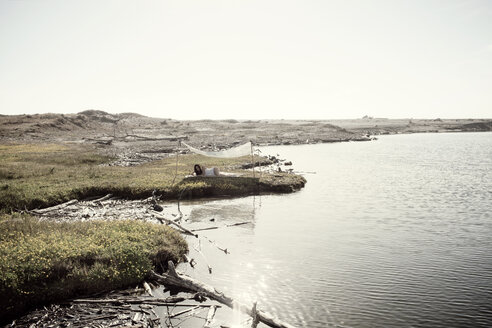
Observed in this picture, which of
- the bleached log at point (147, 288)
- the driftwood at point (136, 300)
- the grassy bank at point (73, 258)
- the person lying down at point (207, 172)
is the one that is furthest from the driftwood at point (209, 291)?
the person lying down at point (207, 172)

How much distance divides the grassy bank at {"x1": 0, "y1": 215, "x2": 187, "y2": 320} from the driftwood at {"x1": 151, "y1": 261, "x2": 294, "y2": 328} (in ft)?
2.85

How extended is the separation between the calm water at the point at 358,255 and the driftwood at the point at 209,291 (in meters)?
1.10

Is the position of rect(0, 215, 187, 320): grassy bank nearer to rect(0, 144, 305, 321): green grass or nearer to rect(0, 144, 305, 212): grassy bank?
rect(0, 144, 305, 321): green grass

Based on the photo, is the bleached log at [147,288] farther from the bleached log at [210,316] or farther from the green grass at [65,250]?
the bleached log at [210,316]

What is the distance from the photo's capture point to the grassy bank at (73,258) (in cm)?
1094

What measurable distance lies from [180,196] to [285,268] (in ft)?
46.7

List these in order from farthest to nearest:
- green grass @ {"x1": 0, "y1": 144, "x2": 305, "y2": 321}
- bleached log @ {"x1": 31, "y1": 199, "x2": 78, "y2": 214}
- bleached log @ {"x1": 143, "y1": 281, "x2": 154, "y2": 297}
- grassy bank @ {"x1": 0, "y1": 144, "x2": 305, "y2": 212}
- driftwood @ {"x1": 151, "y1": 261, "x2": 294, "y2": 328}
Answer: grassy bank @ {"x1": 0, "y1": 144, "x2": 305, "y2": 212} < bleached log @ {"x1": 31, "y1": 199, "x2": 78, "y2": 214} < bleached log @ {"x1": 143, "y1": 281, "x2": 154, "y2": 297} < green grass @ {"x1": 0, "y1": 144, "x2": 305, "y2": 321} < driftwood @ {"x1": 151, "y1": 261, "x2": 294, "y2": 328}

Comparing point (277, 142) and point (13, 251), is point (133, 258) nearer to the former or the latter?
point (13, 251)

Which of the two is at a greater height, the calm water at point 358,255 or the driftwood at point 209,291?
the driftwood at point 209,291

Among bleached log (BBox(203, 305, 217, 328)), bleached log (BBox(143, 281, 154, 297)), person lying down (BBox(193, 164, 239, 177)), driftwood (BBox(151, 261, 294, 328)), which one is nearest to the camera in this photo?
driftwood (BBox(151, 261, 294, 328))

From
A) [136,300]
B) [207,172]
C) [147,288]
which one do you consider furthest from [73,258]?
[207,172]

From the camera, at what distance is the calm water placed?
10906mm

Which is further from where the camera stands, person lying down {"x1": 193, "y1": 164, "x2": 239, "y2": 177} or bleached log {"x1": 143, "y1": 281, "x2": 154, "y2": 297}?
person lying down {"x1": 193, "y1": 164, "x2": 239, "y2": 177}

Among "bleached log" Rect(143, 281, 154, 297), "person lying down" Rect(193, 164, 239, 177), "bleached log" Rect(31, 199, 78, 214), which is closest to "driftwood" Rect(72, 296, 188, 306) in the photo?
"bleached log" Rect(143, 281, 154, 297)
